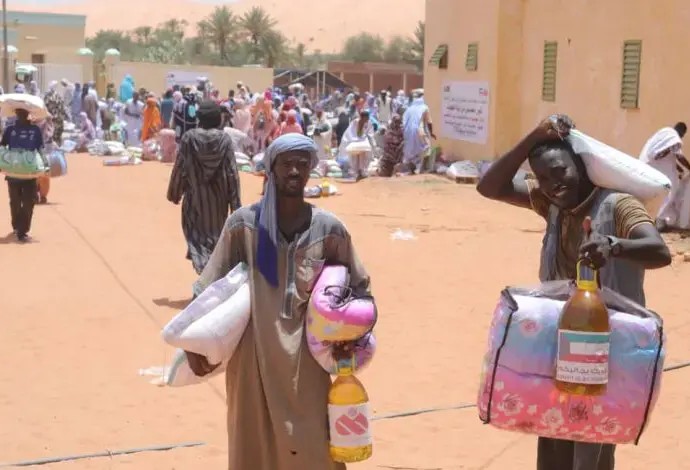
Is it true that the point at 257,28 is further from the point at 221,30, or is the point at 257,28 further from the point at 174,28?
the point at 174,28

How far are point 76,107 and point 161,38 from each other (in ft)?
145

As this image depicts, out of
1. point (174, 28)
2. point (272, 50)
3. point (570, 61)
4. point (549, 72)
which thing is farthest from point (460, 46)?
point (174, 28)

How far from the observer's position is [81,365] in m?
6.71

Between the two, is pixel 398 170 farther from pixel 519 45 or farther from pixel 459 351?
pixel 459 351

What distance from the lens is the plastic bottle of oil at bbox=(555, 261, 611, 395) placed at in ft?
9.72

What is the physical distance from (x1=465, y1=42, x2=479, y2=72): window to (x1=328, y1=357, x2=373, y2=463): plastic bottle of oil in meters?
16.3

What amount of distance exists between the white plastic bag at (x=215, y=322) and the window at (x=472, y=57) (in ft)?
53.2

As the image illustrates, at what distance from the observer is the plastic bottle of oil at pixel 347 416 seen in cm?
342

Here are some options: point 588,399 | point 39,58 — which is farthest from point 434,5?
point 39,58

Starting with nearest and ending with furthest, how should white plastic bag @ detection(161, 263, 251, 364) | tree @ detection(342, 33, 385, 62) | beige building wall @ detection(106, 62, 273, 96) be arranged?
white plastic bag @ detection(161, 263, 251, 364)
beige building wall @ detection(106, 62, 273, 96)
tree @ detection(342, 33, 385, 62)

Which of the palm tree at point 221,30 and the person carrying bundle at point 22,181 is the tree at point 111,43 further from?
the person carrying bundle at point 22,181

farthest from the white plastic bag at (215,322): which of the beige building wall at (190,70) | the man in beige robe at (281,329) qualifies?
the beige building wall at (190,70)

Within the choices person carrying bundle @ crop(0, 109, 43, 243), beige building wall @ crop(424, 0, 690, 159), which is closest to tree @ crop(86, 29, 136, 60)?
beige building wall @ crop(424, 0, 690, 159)

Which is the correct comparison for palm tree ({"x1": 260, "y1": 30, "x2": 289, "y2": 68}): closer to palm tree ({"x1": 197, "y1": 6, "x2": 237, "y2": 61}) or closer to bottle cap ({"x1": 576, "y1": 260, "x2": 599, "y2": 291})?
palm tree ({"x1": 197, "y1": 6, "x2": 237, "y2": 61})
